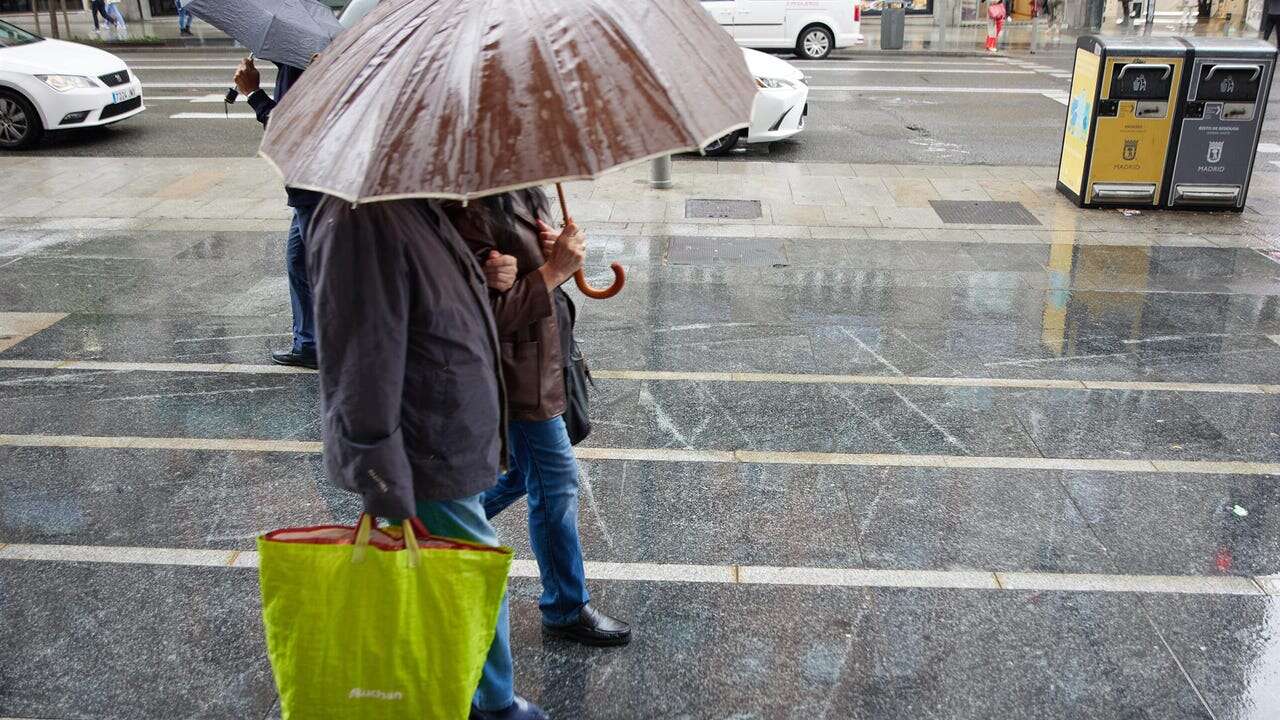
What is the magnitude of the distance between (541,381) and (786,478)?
1.96 m

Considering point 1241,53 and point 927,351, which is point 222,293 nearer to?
point 927,351

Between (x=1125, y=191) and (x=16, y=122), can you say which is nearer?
(x=1125, y=191)

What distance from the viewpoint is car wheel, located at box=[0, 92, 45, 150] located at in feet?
41.2

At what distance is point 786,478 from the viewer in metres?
4.95

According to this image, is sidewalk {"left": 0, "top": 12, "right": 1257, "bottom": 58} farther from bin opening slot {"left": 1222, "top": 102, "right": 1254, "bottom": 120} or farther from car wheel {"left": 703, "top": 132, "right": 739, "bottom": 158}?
bin opening slot {"left": 1222, "top": 102, "right": 1254, "bottom": 120}

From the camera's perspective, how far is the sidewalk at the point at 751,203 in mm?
9180

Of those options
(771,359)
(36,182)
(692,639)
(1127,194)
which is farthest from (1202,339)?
(36,182)

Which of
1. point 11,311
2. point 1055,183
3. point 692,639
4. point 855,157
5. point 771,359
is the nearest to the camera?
point 692,639

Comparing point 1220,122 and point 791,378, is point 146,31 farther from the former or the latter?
point 791,378

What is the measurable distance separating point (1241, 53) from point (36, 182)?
11.2 meters

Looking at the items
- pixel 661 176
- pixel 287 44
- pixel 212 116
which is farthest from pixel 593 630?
pixel 212 116

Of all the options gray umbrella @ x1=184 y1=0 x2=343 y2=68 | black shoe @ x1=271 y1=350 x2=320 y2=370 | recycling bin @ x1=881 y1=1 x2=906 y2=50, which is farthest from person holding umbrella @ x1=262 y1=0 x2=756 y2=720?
recycling bin @ x1=881 y1=1 x2=906 y2=50

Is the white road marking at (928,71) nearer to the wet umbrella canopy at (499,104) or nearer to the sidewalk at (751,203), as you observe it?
the sidewalk at (751,203)

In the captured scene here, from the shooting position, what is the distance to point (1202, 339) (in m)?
6.75
